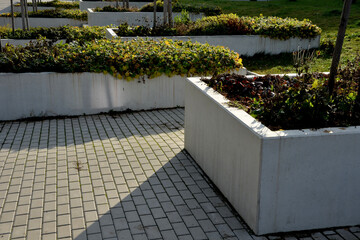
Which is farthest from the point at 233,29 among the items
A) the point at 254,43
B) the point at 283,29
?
the point at 283,29

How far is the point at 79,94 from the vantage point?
891 cm

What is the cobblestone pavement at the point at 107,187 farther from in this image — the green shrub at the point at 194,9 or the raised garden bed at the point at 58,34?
the green shrub at the point at 194,9

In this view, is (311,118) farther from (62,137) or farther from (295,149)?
(62,137)

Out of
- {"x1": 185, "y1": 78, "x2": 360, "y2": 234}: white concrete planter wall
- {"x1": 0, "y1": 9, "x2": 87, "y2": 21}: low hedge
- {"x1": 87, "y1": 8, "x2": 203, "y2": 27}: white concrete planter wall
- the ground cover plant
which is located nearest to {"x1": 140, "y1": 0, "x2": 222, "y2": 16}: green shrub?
{"x1": 87, "y1": 8, "x2": 203, "y2": 27}: white concrete planter wall

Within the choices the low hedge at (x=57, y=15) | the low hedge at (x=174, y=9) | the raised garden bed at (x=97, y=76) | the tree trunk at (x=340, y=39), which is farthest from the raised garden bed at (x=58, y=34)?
the tree trunk at (x=340, y=39)

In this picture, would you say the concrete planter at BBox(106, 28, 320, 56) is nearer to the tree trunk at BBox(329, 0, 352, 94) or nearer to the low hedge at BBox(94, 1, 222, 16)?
the low hedge at BBox(94, 1, 222, 16)

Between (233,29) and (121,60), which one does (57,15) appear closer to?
(233,29)

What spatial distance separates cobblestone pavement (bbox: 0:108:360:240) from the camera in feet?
15.7

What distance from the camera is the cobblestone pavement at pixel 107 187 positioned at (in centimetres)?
480

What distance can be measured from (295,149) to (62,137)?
15.2ft

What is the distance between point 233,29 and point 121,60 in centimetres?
609

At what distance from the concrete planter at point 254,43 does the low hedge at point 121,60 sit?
3711 mm

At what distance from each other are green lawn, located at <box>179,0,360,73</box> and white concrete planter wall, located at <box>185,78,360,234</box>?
5.02m

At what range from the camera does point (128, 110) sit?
9.27 metres
